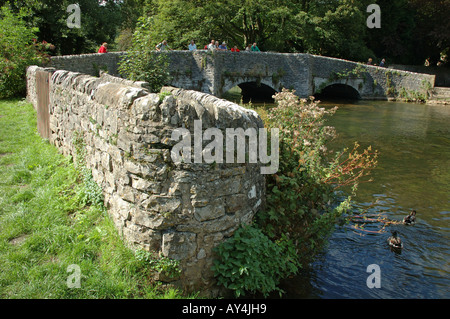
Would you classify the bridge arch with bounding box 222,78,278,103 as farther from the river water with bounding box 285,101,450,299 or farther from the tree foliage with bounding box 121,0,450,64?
the river water with bounding box 285,101,450,299

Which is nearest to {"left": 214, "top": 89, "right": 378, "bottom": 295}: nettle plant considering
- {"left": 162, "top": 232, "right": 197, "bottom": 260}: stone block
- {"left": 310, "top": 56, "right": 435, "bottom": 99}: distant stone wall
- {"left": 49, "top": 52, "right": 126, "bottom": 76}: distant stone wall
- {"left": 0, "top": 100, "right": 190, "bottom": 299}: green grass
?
{"left": 162, "top": 232, "right": 197, "bottom": 260}: stone block

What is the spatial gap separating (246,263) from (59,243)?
2394mm

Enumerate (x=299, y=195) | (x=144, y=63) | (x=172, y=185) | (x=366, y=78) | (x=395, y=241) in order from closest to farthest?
(x=172, y=185) < (x=299, y=195) < (x=395, y=241) < (x=144, y=63) < (x=366, y=78)

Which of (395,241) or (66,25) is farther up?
(66,25)

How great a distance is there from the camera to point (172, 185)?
4164mm

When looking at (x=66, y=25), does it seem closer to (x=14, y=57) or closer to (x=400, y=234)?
(x=14, y=57)

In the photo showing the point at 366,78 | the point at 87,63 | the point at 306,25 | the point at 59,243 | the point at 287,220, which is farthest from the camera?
the point at 306,25

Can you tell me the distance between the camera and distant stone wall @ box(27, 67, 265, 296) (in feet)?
13.6

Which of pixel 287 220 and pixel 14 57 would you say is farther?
pixel 14 57

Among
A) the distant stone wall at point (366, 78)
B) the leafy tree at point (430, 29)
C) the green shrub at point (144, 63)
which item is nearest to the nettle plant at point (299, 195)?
the green shrub at point (144, 63)

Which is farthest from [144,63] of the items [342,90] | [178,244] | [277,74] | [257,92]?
[342,90]

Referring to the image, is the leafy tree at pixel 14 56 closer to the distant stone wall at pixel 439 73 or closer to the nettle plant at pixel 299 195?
the nettle plant at pixel 299 195
